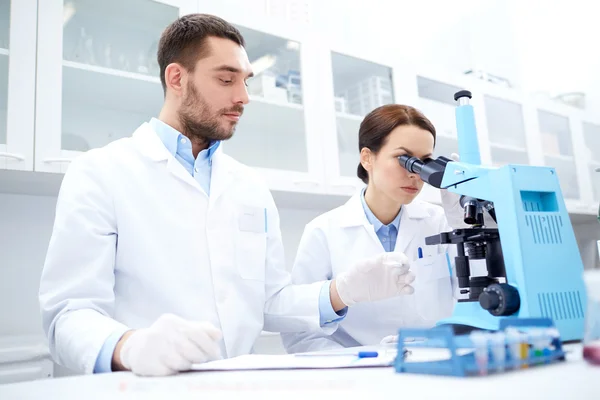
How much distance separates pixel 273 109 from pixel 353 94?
502 mm

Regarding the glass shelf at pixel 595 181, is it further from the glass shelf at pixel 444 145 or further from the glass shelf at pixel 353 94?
the glass shelf at pixel 353 94

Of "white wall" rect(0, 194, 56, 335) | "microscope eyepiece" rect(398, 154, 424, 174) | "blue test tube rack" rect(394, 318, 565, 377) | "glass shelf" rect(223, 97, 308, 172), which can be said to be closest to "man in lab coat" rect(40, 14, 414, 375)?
"microscope eyepiece" rect(398, 154, 424, 174)

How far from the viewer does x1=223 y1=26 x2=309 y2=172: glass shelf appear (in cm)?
233

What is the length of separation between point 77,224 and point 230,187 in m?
0.44

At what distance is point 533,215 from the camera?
0.91m

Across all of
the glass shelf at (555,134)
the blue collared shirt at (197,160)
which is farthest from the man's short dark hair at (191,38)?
the glass shelf at (555,134)

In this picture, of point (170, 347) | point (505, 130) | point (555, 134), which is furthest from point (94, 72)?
point (555, 134)

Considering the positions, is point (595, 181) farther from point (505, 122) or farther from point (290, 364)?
point (290, 364)

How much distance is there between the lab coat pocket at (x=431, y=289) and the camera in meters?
1.70

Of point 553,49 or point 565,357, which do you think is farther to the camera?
point 553,49

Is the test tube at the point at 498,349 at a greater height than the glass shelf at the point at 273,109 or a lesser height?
lesser

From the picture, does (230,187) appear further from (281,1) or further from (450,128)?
(450,128)

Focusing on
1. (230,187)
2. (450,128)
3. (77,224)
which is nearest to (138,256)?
(77,224)

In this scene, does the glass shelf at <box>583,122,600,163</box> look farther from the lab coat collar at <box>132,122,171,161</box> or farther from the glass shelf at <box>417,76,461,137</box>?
the lab coat collar at <box>132,122,171,161</box>
